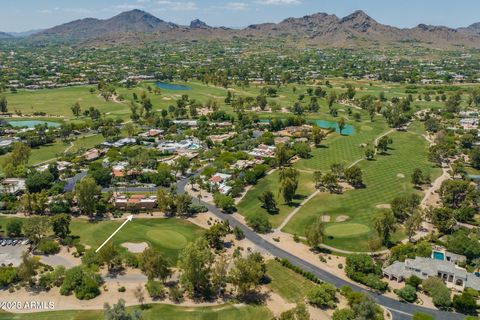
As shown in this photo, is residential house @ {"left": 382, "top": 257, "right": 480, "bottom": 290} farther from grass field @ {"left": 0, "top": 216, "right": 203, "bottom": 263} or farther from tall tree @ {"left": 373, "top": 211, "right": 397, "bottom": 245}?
grass field @ {"left": 0, "top": 216, "right": 203, "bottom": 263}

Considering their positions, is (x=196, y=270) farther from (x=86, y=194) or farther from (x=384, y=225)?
(x=86, y=194)

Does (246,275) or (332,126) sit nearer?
(246,275)

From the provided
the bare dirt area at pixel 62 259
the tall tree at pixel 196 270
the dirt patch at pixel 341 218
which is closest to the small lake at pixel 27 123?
the bare dirt area at pixel 62 259

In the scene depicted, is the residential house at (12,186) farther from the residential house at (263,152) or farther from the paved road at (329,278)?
the residential house at (263,152)

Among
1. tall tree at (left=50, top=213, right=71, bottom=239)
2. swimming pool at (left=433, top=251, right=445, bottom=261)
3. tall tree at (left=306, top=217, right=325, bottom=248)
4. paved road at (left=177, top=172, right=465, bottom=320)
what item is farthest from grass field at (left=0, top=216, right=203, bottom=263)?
swimming pool at (left=433, top=251, right=445, bottom=261)

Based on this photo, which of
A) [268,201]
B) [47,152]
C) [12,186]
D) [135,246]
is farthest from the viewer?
[47,152]

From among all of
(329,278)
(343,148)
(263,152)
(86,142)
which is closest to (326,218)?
(329,278)
